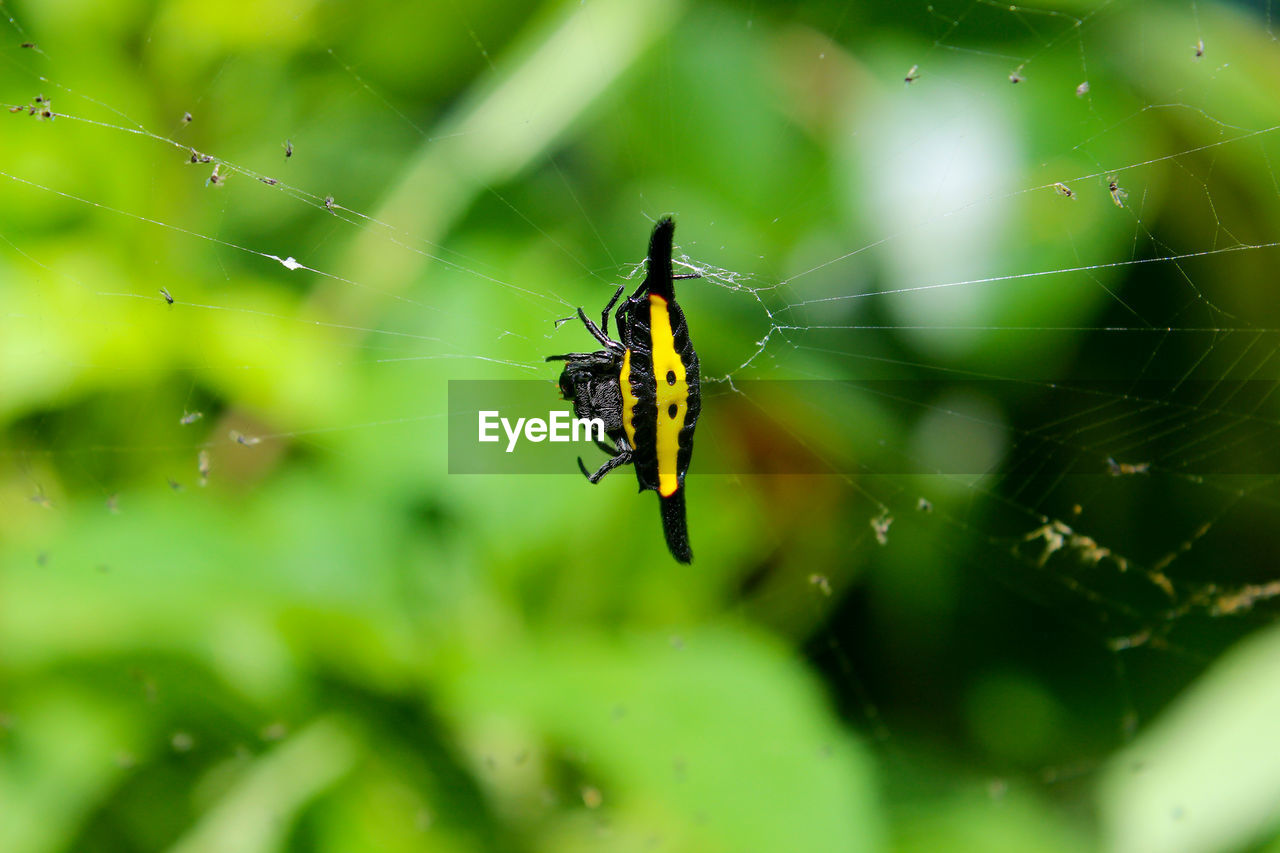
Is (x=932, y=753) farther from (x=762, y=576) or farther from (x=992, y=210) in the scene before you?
(x=992, y=210)

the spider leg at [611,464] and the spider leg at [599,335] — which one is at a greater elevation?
the spider leg at [599,335]

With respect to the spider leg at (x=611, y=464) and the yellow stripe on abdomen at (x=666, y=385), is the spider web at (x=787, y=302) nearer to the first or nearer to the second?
the spider leg at (x=611, y=464)

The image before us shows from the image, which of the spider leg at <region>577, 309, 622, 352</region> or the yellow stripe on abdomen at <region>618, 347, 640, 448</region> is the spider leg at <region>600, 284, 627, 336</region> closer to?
the spider leg at <region>577, 309, 622, 352</region>

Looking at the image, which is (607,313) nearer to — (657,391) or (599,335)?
(599,335)

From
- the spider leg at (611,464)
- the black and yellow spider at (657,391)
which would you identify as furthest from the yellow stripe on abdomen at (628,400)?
the spider leg at (611,464)

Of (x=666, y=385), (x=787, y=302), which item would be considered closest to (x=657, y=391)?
(x=666, y=385)
